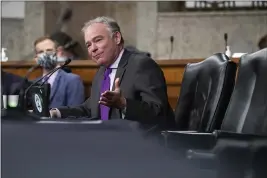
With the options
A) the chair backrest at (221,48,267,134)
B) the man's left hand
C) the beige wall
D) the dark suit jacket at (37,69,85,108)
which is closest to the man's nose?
the chair backrest at (221,48,267,134)

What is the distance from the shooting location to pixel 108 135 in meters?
0.73

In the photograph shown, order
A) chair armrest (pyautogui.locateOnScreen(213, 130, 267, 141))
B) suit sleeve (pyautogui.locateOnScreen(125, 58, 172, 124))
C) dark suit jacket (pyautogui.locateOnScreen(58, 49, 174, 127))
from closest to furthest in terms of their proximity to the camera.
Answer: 1. chair armrest (pyautogui.locateOnScreen(213, 130, 267, 141))
2. suit sleeve (pyautogui.locateOnScreen(125, 58, 172, 124))
3. dark suit jacket (pyautogui.locateOnScreen(58, 49, 174, 127))

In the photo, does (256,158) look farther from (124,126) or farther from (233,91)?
(233,91)

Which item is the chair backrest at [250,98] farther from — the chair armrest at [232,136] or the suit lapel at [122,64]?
the chair armrest at [232,136]

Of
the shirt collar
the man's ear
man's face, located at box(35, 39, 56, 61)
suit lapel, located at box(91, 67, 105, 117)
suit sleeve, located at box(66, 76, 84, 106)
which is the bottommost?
suit sleeve, located at box(66, 76, 84, 106)

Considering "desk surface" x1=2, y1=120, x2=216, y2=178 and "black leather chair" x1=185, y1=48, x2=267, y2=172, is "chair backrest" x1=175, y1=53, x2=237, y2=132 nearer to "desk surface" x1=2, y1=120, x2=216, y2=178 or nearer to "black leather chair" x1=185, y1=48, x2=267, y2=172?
"black leather chair" x1=185, y1=48, x2=267, y2=172

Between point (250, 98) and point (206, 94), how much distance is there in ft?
0.93

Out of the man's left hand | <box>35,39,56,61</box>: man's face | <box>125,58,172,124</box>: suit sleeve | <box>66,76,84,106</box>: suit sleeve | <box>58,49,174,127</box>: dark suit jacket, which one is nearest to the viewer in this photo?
the man's left hand

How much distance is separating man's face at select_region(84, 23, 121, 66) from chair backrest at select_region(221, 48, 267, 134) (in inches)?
19.0

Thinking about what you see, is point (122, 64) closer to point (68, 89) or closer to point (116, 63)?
point (116, 63)

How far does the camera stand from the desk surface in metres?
0.68

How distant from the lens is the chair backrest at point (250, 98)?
191cm

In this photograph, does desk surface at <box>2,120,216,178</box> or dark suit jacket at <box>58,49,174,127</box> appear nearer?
desk surface at <box>2,120,216,178</box>

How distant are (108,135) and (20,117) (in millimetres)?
121
